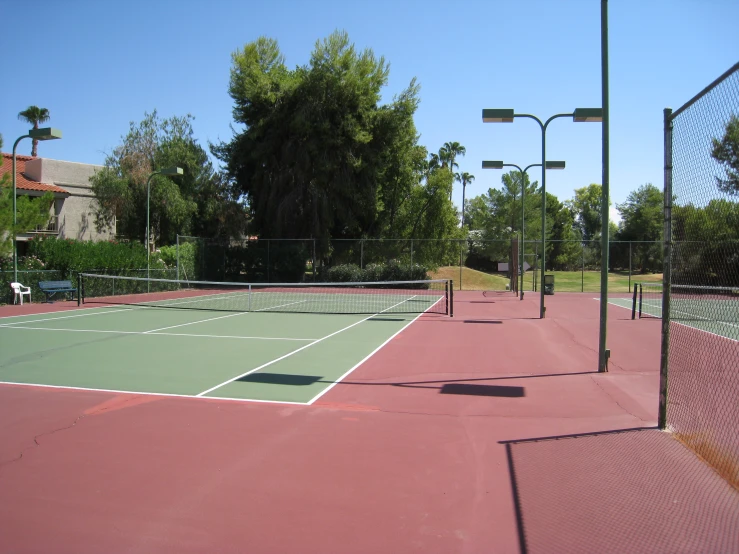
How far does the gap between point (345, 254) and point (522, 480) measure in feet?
99.8

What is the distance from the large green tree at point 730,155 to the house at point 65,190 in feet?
118

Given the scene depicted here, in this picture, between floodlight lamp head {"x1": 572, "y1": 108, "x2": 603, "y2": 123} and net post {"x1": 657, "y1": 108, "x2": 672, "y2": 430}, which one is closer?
net post {"x1": 657, "y1": 108, "x2": 672, "y2": 430}

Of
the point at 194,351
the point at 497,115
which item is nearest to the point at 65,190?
the point at 194,351

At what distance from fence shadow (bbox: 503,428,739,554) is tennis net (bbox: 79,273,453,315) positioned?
39.2 ft

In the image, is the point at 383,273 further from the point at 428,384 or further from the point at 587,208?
the point at 587,208

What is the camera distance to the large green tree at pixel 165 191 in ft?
110

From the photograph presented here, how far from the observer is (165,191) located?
33562mm

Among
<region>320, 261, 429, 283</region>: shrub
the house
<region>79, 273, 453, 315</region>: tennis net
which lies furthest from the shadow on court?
the house

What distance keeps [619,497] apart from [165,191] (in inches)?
1318

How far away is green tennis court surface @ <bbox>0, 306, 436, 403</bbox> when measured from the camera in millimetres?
8031

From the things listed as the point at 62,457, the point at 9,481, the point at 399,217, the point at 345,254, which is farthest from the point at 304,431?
the point at 399,217

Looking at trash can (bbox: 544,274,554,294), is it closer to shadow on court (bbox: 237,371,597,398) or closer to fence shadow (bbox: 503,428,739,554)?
shadow on court (bbox: 237,371,597,398)

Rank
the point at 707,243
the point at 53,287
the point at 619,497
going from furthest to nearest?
the point at 53,287 < the point at 707,243 < the point at 619,497

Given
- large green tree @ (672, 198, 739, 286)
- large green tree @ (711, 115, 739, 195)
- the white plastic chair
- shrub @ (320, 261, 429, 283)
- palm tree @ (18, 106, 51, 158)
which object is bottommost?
the white plastic chair
